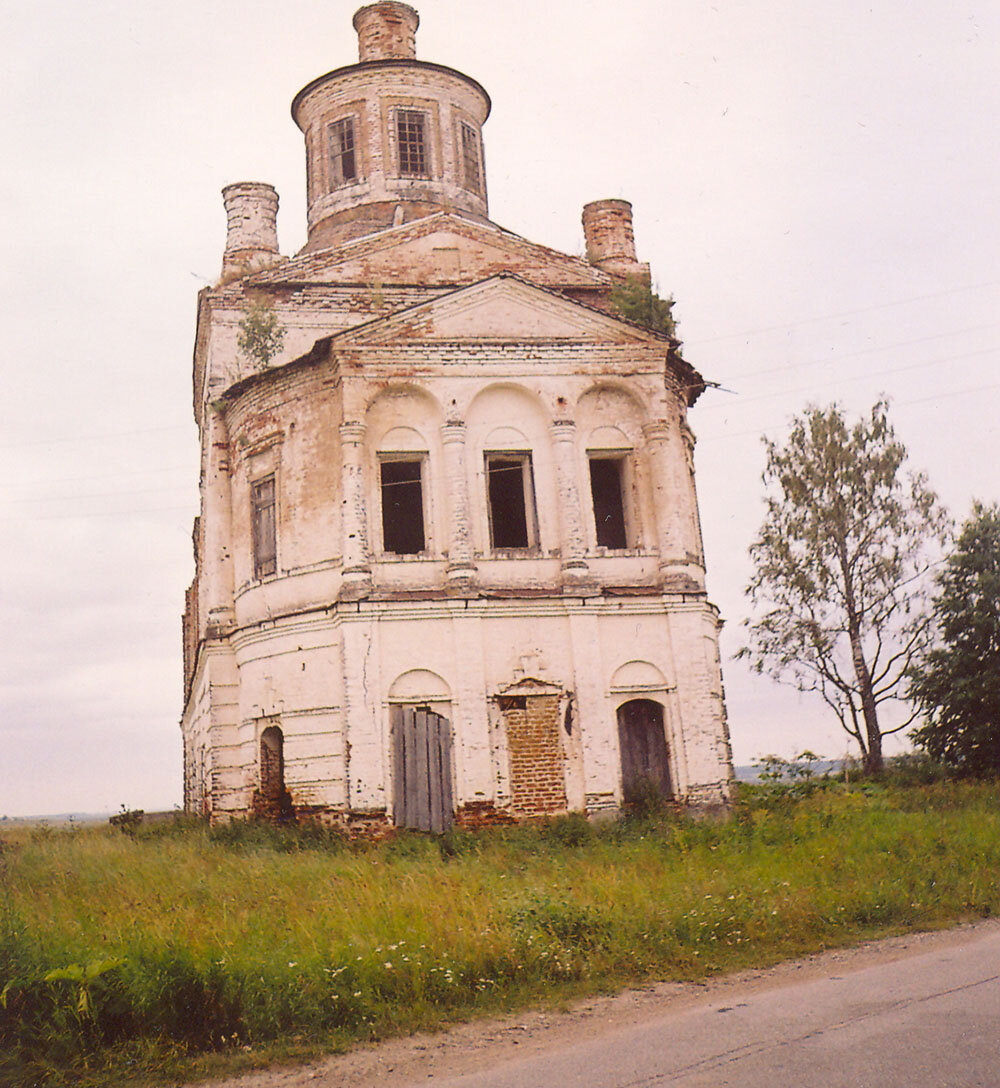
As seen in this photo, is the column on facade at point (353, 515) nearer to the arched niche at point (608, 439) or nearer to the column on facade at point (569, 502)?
the column on facade at point (569, 502)

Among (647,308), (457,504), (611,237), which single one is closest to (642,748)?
(457,504)

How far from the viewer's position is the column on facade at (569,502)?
1686 cm

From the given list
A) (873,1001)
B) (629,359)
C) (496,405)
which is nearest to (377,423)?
(496,405)

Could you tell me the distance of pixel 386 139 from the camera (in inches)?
902

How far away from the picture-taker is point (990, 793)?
62.5 feet

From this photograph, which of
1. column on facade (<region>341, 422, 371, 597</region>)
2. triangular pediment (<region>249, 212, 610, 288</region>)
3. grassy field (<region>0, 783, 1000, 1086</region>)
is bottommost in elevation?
grassy field (<region>0, 783, 1000, 1086</region>)

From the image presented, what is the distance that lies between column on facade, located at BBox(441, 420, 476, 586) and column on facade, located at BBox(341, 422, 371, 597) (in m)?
1.32

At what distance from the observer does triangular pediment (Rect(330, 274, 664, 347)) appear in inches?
678

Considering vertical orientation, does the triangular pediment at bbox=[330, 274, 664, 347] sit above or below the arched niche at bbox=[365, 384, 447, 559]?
above

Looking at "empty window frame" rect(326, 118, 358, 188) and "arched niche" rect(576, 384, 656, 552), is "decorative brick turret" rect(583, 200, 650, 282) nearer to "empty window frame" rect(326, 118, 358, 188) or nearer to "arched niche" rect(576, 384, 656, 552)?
"empty window frame" rect(326, 118, 358, 188)

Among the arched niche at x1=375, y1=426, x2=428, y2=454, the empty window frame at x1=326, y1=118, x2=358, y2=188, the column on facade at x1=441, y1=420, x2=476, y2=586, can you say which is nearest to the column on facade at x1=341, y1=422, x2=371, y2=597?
the arched niche at x1=375, y1=426, x2=428, y2=454

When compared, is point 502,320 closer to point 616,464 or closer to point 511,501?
point 616,464

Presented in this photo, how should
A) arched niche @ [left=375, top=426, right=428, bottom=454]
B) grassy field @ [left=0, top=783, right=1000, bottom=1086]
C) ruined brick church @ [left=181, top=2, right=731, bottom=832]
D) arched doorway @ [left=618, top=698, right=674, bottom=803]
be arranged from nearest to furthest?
grassy field @ [left=0, top=783, right=1000, bottom=1086], ruined brick church @ [left=181, top=2, right=731, bottom=832], arched doorway @ [left=618, top=698, right=674, bottom=803], arched niche @ [left=375, top=426, right=428, bottom=454]

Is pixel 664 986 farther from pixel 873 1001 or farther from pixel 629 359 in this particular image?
pixel 629 359
